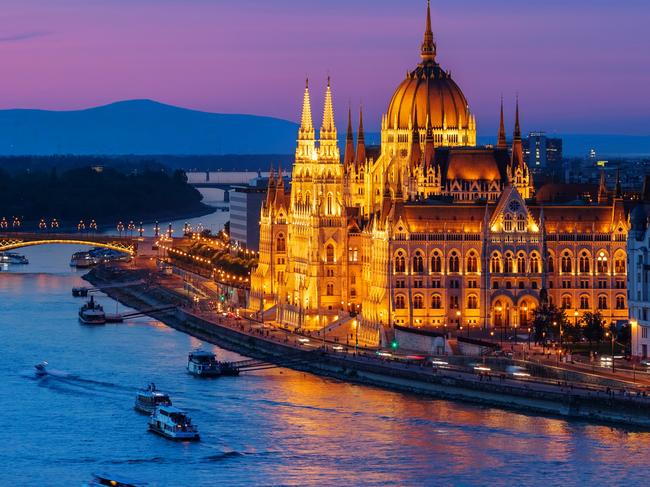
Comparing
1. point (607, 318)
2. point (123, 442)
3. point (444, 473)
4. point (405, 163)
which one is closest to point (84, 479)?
point (123, 442)

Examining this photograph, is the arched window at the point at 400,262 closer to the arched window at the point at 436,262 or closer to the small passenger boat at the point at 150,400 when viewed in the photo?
the arched window at the point at 436,262

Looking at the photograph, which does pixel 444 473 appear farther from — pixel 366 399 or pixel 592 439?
pixel 366 399

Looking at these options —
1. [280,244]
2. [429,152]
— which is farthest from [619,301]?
[280,244]

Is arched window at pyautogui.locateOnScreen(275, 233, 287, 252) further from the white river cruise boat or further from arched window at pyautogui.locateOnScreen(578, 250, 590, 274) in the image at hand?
the white river cruise boat

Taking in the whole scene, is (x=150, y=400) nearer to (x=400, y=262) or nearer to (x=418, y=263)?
(x=400, y=262)

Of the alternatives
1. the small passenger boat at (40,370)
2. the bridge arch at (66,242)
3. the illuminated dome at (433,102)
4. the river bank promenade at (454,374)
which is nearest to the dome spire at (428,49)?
the illuminated dome at (433,102)

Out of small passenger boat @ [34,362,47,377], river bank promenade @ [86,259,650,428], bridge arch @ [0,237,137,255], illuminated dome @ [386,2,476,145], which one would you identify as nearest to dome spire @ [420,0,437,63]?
illuminated dome @ [386,2,476,145]

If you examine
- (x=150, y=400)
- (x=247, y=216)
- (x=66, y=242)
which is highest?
(x=247, y=216)
